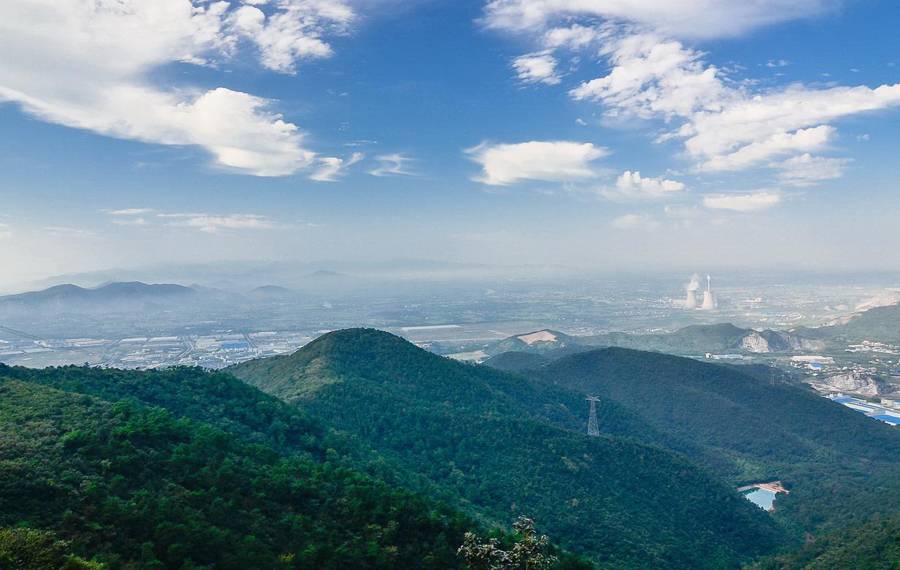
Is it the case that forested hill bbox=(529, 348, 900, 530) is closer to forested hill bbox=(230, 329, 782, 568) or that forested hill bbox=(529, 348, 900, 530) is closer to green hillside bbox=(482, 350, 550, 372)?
green hillside bbox=(482, 350, 550, 372)

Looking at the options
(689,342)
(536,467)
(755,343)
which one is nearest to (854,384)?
(755,343)

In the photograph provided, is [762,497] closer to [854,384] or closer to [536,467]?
[536,467]

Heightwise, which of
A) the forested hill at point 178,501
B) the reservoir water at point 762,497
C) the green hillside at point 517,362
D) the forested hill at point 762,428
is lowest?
the reservoir water at point 762,497

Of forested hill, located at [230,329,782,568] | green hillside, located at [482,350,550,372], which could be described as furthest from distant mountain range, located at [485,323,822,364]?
forested hill, located at [230,329,782,568]

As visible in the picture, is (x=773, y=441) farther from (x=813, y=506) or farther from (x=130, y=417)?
(x=130, y=417)

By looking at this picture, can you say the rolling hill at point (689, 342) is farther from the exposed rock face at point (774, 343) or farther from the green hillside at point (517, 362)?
the green hillside at point (517, 362)

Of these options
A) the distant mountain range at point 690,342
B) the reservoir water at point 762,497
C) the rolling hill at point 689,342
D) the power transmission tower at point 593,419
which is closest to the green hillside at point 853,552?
the reservoir water at point 762,497
